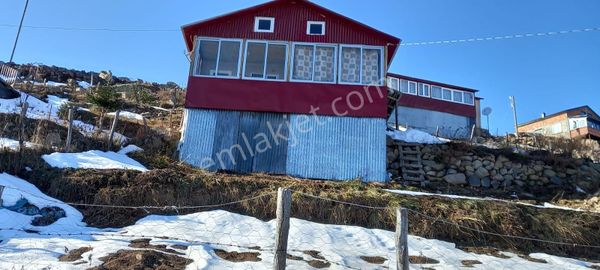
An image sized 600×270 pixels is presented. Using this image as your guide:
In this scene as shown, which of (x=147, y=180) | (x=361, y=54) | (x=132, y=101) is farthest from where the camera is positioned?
(x=132, y=101)

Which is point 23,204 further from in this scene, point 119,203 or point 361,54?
point 361,54

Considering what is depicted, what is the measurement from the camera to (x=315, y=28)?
17.2 metres

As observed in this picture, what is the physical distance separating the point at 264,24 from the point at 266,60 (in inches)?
56.3

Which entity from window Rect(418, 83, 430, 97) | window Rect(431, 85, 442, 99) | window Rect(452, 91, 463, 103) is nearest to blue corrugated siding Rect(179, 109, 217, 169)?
window Rect(418, 83, 430, 97)

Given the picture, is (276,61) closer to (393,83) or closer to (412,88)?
(393,83)

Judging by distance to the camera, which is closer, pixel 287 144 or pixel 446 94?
pixel 287 144

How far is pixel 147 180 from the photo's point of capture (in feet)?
39.5

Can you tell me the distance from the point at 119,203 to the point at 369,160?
816cm

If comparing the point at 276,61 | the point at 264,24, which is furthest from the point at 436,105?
the point at 264,24

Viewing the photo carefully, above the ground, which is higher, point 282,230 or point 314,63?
point 314,63

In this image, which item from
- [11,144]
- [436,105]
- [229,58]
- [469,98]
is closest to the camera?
[11,144]

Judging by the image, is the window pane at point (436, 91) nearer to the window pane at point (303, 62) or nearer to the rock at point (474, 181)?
the rock at point (474, 181)

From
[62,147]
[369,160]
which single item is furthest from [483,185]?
[62,147]

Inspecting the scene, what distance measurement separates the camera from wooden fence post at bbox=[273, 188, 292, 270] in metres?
6.67
